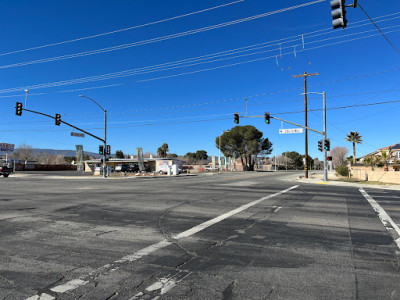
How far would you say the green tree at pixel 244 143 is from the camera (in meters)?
79.6

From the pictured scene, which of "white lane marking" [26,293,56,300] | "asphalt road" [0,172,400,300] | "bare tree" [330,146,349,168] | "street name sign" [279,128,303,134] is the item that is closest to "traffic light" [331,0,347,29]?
"asphalt road" [0,172,400,300]

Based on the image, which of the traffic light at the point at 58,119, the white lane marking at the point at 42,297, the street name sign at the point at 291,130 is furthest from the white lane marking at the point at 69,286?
the traffic light at the point at 58,119

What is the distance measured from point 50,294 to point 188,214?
5817 millimetres

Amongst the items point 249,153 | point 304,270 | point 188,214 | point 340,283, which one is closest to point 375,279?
point 340,283

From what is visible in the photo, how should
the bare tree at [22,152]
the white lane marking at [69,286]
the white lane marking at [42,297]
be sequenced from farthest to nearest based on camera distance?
the bare tree at [22,152] → the white lane marking at [69,286] → the white lane marking at [42,297]

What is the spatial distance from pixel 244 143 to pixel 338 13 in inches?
2890

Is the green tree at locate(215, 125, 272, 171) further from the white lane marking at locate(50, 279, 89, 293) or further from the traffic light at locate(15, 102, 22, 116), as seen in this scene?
the white lane marking at locate(50, 279, 89, 293)

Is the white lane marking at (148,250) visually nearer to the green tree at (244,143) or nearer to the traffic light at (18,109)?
the traffic light at (18,109)

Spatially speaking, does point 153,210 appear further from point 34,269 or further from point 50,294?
point 50,294

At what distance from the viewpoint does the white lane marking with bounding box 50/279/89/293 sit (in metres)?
3.60

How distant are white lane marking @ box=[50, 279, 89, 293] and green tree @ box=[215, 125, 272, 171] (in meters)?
76.5

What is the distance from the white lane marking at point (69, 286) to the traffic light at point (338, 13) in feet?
31.4

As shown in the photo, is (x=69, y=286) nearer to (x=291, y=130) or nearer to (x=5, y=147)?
(x=291, y=130)

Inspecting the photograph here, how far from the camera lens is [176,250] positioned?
527 centimetres
